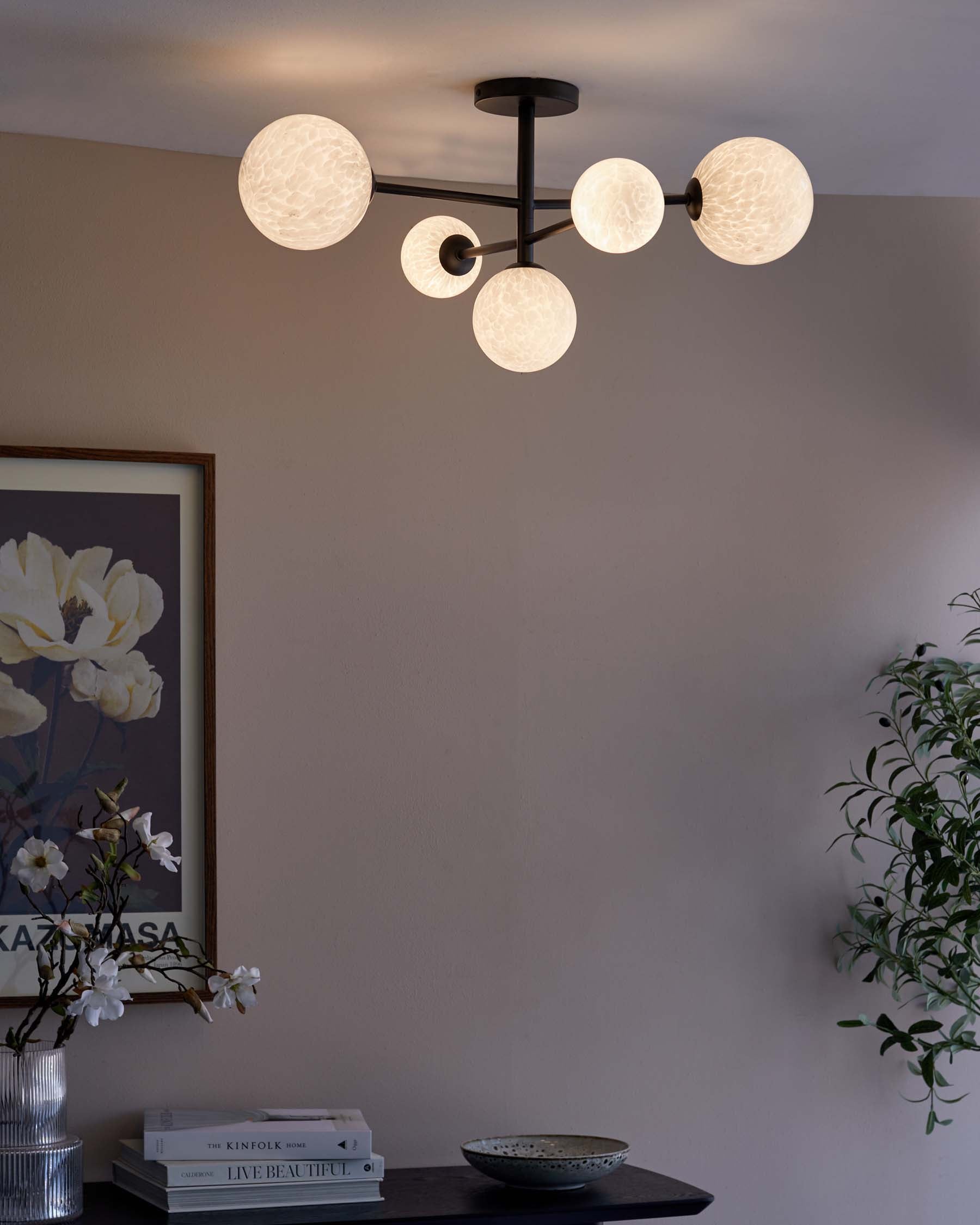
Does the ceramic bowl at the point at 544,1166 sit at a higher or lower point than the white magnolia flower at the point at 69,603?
lower

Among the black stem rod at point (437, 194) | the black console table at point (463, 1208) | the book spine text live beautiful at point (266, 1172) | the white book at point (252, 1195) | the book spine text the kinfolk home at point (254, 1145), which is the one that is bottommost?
the black console table at point (463, 1208)

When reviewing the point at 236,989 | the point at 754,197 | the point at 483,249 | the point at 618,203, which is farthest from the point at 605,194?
the point at 236,989

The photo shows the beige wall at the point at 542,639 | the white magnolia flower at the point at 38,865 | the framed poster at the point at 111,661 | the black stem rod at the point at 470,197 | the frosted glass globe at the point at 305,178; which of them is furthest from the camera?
the beige wall at the point at 542,639

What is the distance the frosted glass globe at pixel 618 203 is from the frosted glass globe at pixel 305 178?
0.87 ft

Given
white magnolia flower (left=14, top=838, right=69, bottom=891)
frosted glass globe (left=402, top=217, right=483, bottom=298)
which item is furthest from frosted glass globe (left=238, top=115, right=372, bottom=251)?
white magnolia flower (left=14, top=838, right=69, bottom=891)

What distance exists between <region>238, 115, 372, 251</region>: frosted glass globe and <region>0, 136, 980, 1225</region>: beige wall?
0.73 metres

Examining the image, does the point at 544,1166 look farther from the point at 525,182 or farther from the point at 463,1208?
the point at 525,182

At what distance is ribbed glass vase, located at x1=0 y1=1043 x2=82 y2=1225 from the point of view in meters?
1.95

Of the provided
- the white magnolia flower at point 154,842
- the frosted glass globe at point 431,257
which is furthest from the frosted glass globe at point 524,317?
the white magnolia flower at point 154,842

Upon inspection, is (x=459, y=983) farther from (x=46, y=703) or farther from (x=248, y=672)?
(x=46, y=703)

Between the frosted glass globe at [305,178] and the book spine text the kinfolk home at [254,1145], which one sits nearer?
the frosted glass globe at [305,178]

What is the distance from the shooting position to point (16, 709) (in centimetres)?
224

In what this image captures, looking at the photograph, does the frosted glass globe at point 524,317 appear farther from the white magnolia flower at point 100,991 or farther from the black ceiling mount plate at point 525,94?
the white magnolia flower at point 100,991

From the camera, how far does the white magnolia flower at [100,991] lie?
192 centimetres
